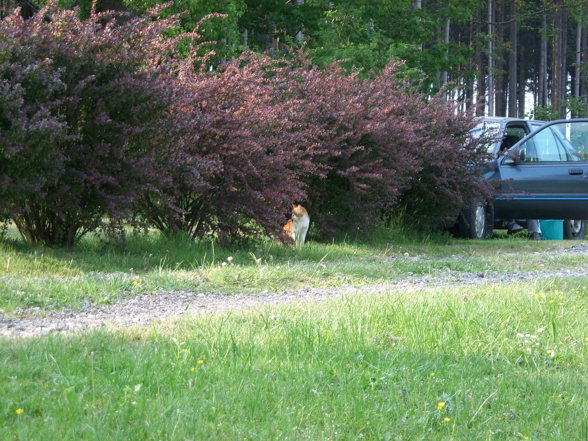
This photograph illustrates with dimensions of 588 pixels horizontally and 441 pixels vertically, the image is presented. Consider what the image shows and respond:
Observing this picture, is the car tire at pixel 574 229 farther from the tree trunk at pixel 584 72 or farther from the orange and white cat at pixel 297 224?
the tree trunk at pixel 584 72

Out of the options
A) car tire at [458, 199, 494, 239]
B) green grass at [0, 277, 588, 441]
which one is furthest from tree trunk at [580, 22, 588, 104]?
green grass at [0, 277, 588, 441]

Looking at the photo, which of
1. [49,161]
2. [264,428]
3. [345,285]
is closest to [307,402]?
[264,428]

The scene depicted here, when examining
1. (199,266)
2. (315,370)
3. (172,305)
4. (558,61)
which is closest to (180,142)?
(199,266)

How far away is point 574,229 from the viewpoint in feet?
55.7

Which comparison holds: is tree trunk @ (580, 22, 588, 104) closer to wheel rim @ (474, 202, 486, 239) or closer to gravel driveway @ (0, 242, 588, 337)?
wheel rim @ (474, 202, 486, 239)

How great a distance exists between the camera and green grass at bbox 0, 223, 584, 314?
23.4ft

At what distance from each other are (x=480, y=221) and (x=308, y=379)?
11.7 meters

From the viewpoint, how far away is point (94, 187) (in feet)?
29.9

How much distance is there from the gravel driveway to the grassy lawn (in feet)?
0.89

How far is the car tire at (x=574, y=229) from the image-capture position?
54.8ft

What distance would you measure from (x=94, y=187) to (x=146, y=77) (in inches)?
52.5

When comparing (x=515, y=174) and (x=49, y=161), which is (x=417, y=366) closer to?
(x=49, y=161)

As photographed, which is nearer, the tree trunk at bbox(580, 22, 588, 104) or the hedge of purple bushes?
the hedge of purple bushes

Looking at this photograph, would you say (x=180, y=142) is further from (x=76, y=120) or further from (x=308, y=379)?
(x=308, y=379)
